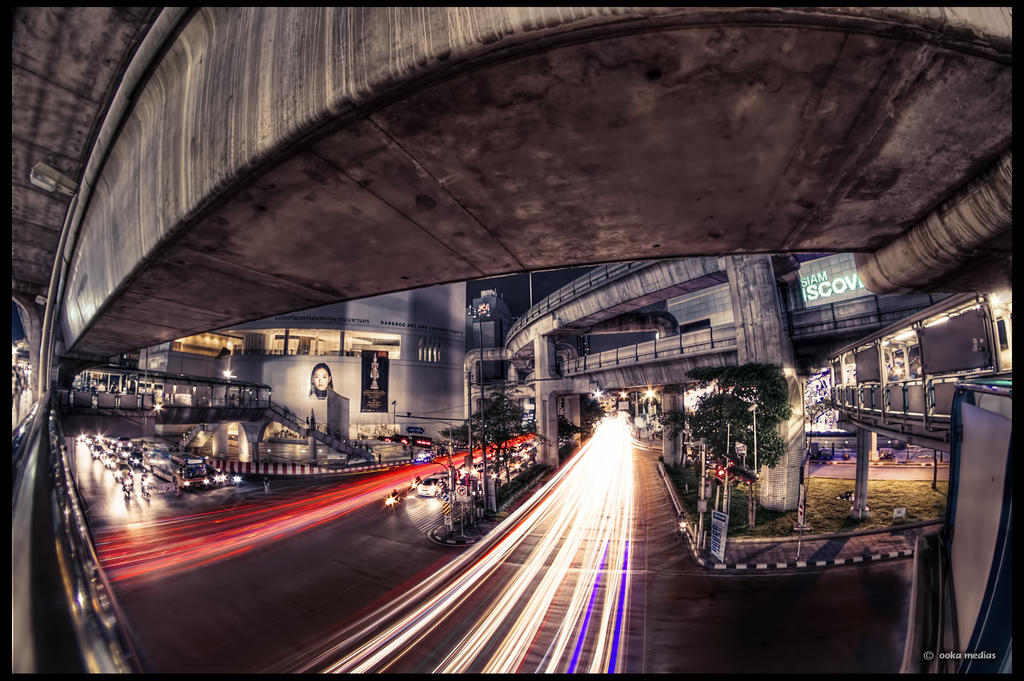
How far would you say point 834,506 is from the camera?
2033 cm

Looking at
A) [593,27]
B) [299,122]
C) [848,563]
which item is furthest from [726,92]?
[848,563]

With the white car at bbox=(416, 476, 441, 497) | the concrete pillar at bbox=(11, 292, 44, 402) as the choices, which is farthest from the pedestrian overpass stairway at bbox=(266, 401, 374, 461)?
the concrete pillar at bbox=(11, 292, 44, 402)

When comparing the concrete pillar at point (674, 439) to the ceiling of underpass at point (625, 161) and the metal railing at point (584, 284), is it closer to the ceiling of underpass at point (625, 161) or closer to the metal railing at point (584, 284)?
the metal railing at point (584, 284)

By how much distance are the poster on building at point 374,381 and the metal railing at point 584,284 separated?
2106 centimetres

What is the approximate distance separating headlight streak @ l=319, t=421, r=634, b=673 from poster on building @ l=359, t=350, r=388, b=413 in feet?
113

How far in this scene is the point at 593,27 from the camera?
1.98m

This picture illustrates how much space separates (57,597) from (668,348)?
2482 centimetres

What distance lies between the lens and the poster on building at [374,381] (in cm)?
4925

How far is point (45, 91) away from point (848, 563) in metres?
22.2

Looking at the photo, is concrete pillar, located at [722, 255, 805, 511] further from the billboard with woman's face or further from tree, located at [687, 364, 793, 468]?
the billboard with woman's face

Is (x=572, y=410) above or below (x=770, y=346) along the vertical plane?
below

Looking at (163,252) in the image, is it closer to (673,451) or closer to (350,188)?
(350,188)

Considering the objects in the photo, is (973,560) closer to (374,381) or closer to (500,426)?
(500,426)

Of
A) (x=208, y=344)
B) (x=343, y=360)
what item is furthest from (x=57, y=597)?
(x=208, y=344)
